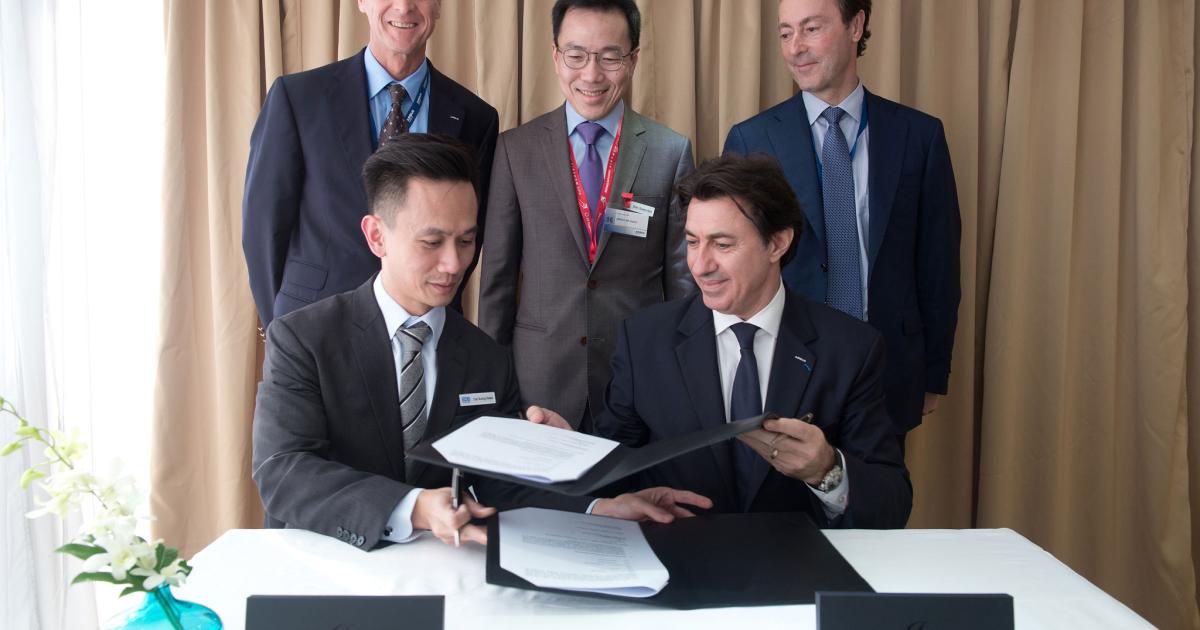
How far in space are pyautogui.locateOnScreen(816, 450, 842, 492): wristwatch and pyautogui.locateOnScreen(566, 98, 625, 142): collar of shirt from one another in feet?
4.54

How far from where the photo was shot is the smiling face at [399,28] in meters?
2.81

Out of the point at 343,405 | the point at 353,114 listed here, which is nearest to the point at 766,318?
the point at 343,405

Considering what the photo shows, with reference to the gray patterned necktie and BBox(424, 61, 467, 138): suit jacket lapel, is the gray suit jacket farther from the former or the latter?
the gray patterned necktie

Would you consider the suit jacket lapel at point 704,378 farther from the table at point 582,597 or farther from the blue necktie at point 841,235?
the blue necktie at point 841,235

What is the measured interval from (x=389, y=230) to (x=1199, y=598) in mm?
3668

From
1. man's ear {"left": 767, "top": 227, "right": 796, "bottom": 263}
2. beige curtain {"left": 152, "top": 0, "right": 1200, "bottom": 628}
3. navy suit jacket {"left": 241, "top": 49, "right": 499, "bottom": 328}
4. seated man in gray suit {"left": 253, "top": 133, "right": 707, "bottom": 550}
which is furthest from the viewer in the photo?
beige curtain {"left": 152, "top": 0, "right": 1200, "bottom": 628}

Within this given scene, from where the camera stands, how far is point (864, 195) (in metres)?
2.98

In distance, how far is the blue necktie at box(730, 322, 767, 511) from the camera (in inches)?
84.0

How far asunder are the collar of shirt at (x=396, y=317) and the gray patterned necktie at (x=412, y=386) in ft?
0.04

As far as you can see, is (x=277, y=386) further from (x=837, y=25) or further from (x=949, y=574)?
(x=837, y=25)

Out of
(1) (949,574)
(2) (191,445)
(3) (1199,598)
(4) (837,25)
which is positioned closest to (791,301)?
(1) (949,574)

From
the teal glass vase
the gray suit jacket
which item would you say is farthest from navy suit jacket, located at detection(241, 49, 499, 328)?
the teal glass vase

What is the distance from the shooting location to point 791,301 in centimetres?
227

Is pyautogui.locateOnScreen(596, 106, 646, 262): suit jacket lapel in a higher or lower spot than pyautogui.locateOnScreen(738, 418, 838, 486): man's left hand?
higher
